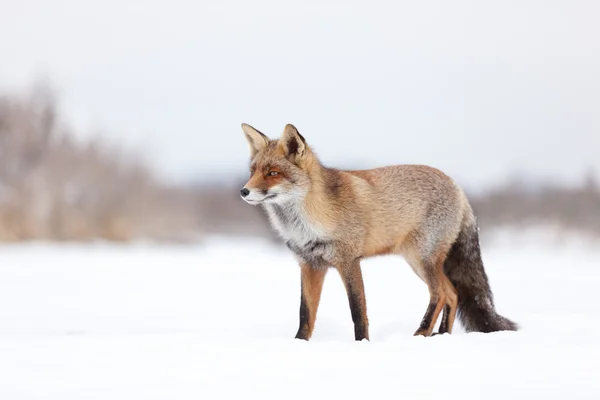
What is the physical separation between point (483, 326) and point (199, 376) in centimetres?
339

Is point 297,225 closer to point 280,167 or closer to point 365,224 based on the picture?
point 280,167

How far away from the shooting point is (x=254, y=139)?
5.79 meters

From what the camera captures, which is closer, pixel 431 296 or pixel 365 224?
pixel 365 224

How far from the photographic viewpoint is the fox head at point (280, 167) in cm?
541

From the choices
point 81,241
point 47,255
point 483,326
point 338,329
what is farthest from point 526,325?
point 81,241

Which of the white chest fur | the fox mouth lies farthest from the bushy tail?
the fox mouth

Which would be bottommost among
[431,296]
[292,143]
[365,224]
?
[431,296]

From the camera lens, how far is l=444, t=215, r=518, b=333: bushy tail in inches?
259

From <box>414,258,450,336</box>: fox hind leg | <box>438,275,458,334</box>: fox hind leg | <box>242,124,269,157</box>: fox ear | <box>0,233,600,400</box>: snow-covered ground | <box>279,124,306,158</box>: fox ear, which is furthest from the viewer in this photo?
<box>438,275,458,334</box>: fox hind leg

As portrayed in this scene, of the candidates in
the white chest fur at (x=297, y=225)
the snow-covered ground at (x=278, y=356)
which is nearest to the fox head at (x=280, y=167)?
the white chest fur at (x=297, y=225)

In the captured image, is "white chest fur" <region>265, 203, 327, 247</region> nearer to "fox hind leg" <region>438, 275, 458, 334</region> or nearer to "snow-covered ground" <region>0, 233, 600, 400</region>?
"snow-covered ground" <region>0, 233, 600, 400</region>

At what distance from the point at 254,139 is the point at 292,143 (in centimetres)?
37

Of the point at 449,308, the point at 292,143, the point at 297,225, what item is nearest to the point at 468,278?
the point at 449,308

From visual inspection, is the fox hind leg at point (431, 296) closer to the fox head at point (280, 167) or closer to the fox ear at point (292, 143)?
the fox head at point (280, 167)
